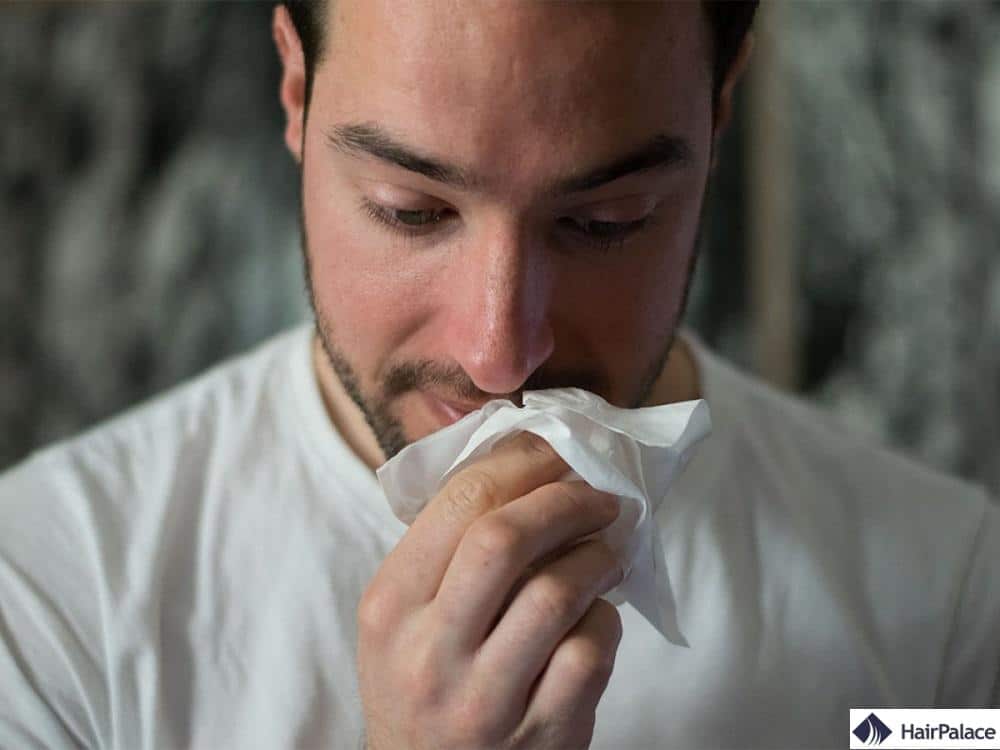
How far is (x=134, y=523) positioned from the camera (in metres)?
0.92

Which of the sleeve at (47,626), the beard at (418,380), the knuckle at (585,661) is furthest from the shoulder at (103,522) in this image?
the knuckle at (585,661)

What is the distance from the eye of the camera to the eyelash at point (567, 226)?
2.46ft

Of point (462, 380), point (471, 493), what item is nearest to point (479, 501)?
point (471, 493)

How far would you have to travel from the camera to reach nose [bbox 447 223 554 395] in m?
0.71

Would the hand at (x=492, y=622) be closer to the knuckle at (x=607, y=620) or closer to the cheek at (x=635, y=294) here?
the knuckle at (x=607, y=620)

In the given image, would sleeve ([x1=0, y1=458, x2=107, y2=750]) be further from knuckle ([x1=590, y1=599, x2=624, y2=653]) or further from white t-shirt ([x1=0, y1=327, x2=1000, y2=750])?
knuckle ([x1=590, y1=599, x2=624, y2=653])

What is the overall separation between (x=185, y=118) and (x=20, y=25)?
237 mm

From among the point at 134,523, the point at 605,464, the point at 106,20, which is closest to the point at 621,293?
the point at 605,464

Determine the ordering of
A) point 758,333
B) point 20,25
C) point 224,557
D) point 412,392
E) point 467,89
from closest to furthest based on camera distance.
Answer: point 467,89, point 412,392, point 224,557, point 20,25, point 758,333

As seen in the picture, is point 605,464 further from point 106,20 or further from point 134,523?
point 106,20

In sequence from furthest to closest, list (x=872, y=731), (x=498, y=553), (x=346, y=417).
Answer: (x=346, y=417), (x=872, y=731), (x=498, y=553)

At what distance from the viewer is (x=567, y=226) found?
2.48 feet

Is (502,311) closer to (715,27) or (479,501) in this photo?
(479,501)

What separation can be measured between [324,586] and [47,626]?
22cm
